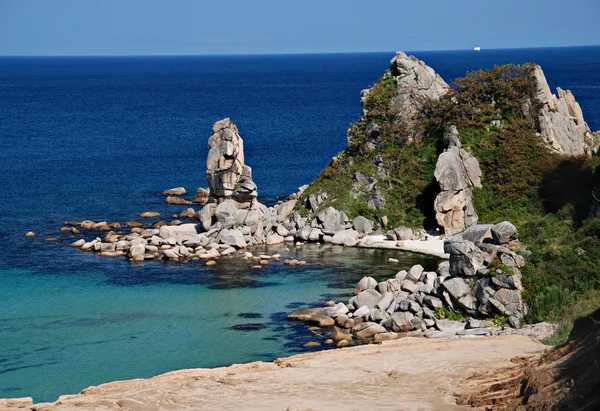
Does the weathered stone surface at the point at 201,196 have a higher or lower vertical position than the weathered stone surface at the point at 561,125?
lower

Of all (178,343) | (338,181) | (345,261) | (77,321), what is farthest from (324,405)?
(338,181)

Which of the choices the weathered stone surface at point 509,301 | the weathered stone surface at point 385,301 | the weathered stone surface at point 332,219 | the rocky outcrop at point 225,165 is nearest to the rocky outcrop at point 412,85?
the weathered stone surface at point 332,219

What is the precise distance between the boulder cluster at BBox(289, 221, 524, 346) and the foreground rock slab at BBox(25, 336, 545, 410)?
519 centimetres

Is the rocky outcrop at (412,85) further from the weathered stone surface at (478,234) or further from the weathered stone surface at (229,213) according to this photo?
the weathered stone surface at (478,234)

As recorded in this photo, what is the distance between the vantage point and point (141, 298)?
159 feet

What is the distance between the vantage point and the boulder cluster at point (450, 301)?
137 ft

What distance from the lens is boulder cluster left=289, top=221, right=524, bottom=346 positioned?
137ft

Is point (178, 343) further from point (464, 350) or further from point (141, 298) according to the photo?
point (464, 350)

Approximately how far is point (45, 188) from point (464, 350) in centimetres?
5400

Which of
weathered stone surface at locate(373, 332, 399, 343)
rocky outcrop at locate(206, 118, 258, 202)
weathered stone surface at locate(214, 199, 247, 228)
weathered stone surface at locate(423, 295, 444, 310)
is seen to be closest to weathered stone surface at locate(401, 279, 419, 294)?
weathered stone surface at locate(423, 295, 444, 310)

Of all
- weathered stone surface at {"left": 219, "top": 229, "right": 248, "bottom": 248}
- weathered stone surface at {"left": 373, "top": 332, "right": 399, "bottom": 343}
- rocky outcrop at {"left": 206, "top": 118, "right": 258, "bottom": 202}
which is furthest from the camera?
rocky outcrop at {"left": 206, "top": 118, "right": 258, "bottom": 202}

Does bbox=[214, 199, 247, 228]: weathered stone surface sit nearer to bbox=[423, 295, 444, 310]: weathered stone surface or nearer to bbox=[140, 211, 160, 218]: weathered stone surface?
bbox=[140, 211, 160, 218]: weathered stone surface

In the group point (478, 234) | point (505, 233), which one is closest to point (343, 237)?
point (478, 234)

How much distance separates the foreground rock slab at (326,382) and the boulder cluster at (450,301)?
17.0 feet
